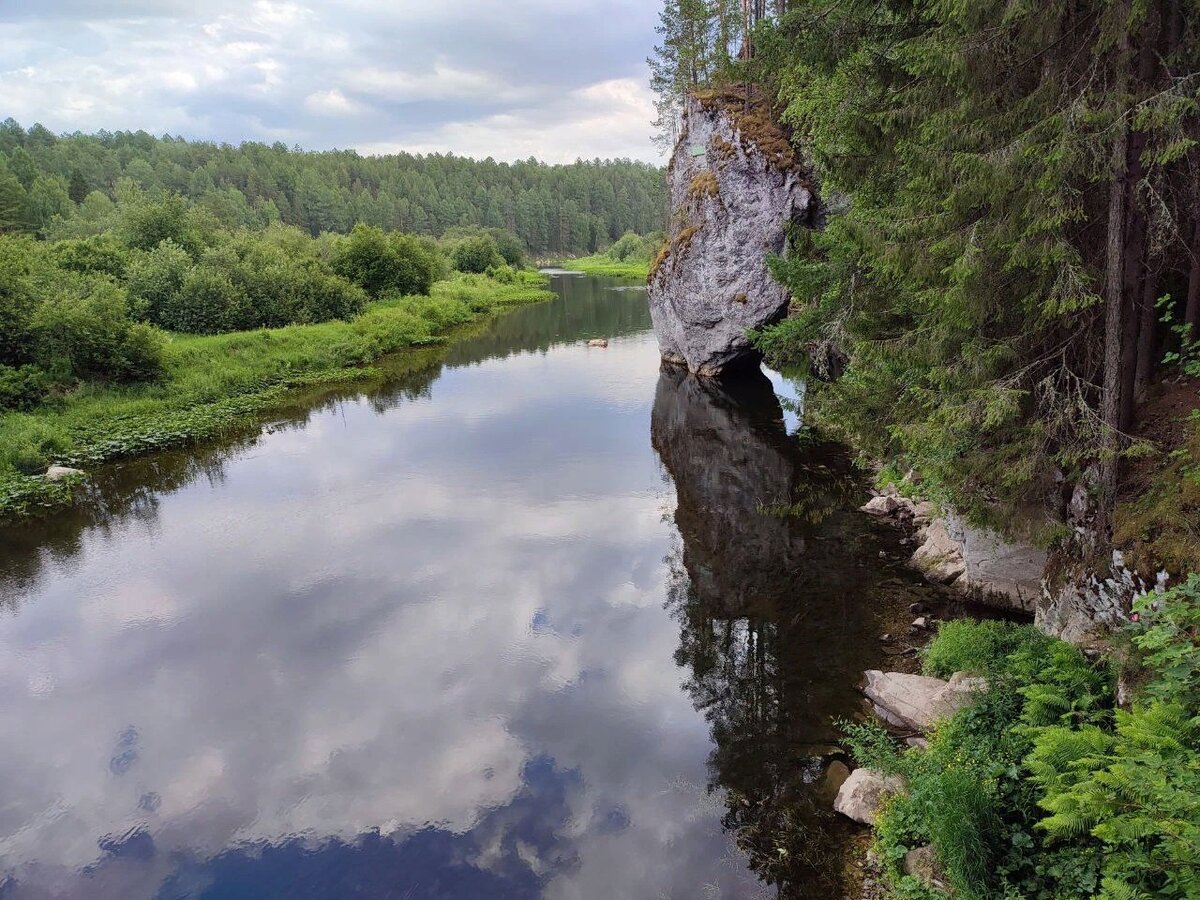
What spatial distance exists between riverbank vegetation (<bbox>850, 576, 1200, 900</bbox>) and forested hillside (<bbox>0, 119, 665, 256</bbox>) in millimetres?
94968

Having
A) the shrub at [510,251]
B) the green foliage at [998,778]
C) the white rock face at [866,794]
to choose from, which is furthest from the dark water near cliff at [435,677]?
the shrub at [510,251]

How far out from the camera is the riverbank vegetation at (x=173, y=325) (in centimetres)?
2592

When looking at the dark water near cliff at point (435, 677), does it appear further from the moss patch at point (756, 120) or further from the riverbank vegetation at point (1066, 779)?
the moss patch at point (756, 120)

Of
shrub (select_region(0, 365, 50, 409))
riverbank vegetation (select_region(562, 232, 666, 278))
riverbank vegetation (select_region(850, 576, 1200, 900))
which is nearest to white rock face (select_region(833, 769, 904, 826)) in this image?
riverbank vegetation (select_region(850, 576, 1200, 900))

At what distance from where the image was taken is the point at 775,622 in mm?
13875

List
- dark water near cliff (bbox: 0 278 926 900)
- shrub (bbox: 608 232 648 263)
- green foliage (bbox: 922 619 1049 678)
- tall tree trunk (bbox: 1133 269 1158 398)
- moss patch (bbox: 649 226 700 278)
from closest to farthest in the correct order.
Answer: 1. dark water near cliff (bbox: 0 278 926 900)
2. tall tree trunk (bbox: 1133 269 1158 398)
3. green foliage (bbox: 922 619 1049 678)
4. moss patch (bbox: 649 226 700 278)
5. shrub (bbox: 608 232 648 263)

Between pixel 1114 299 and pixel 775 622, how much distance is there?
319 inches

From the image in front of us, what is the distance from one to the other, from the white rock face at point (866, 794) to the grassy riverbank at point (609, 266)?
91020mm

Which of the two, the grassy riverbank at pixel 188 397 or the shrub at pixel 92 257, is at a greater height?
the shrub at pixel 92 257

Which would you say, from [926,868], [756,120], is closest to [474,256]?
[756,120]

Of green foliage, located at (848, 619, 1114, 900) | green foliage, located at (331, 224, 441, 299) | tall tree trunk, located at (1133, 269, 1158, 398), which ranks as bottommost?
green foliage, located at (848, 619, 1114, 900)

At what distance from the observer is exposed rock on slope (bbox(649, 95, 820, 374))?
31.1 metres

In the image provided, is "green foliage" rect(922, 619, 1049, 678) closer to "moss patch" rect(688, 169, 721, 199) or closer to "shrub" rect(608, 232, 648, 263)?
"moss patch" rect(688, 169, 721, 199)

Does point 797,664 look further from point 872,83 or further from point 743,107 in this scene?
point 743,107
